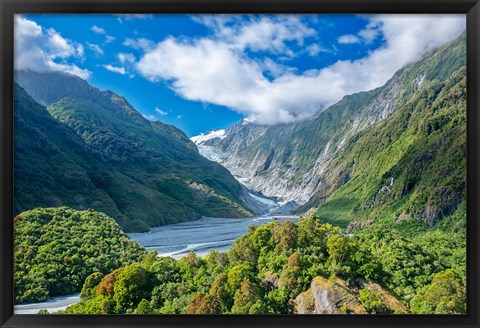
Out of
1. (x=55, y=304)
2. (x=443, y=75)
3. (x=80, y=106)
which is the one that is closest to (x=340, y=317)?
(x=55, y=304)

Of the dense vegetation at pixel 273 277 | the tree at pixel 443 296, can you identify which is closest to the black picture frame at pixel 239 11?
the tree at pixel 443 296

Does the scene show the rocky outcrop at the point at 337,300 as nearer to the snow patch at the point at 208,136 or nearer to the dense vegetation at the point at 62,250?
the dense vegetation at the point at 62,250

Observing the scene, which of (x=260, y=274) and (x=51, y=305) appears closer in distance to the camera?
(x=51, y=305)

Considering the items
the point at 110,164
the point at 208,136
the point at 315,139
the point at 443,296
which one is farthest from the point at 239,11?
the point at 443,296

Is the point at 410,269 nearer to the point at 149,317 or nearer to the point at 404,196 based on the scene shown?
the point at 404,196

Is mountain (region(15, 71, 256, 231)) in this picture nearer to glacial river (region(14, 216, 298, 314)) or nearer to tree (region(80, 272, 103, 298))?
glacial river (region(14, 216, 298, 314))

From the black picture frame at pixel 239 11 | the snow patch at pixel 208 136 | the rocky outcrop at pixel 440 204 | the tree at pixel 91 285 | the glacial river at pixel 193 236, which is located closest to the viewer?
the black picture frame at pixel 239 11

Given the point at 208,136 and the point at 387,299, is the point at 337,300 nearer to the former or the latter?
the point at 387,299
